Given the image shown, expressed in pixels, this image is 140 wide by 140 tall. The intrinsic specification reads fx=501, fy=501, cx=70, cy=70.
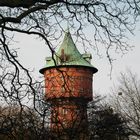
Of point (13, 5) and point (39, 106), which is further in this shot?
point (39, 106)

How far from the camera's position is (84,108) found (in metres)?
22.4

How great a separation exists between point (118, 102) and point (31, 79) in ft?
76.1

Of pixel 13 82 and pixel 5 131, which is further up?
pixel 13 82

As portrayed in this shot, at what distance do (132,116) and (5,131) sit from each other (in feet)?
69.7

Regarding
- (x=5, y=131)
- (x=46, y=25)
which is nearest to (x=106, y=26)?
(x=46, y=25)

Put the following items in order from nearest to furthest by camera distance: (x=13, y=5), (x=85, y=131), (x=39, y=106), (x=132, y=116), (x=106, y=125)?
(x=13, y=5)
(x=39, y=106)
(x=85, y=131)
(x=106, y=125)
(x=132, y=116)

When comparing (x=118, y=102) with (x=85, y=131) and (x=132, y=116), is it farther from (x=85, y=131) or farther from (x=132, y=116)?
(x=85, y=131)

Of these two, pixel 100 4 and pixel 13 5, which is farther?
pixel 100 4

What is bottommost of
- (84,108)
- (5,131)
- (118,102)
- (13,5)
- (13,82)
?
(5,131)

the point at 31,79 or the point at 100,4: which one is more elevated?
the point at 100,4

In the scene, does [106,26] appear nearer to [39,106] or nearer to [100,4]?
[100,4]

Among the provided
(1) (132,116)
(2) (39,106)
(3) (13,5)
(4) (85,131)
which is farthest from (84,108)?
(3) (13,5)

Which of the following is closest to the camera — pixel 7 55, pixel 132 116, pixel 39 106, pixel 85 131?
pixel 7 55

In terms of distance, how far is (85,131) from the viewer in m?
21.2
